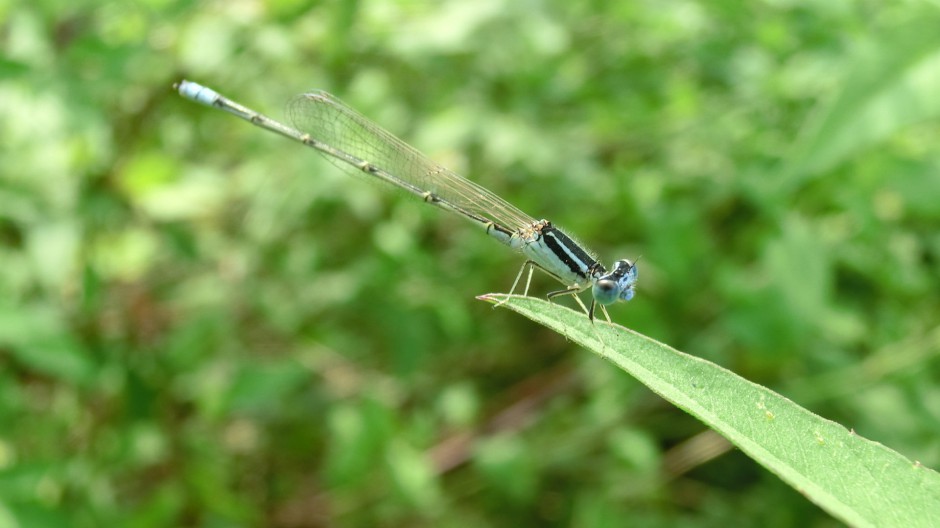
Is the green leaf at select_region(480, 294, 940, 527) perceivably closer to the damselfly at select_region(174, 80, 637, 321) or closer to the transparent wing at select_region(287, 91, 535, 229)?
the damselfly at select_region(174, 80, 637, 321)

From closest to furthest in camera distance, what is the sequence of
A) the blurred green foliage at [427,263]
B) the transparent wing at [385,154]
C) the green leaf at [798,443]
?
1. the green leaf at [798,443]
2. the transparent wing at [385,154]
3. the blurred green foliage at [427,263]

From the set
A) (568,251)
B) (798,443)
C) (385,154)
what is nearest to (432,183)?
(385,154)

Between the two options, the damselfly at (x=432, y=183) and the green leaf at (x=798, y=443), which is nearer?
the green leaf at (x=798, y=443)

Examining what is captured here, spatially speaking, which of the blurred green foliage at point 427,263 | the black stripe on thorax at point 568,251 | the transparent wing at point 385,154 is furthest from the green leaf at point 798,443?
the blurred green foliage at point 427,263

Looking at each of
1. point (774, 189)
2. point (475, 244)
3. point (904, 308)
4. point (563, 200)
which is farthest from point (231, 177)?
point (904, 308)

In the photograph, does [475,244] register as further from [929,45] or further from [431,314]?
[929,45]

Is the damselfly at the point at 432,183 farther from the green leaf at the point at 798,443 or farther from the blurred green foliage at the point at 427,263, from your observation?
the green leaf at the point at 798,443

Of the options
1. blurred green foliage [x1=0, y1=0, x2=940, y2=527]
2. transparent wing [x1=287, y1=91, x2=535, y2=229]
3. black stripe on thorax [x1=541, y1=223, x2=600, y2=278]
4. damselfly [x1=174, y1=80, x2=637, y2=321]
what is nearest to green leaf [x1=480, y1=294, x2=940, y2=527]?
damselfly [x1=174, y1=80, x2=637, y2=321]
